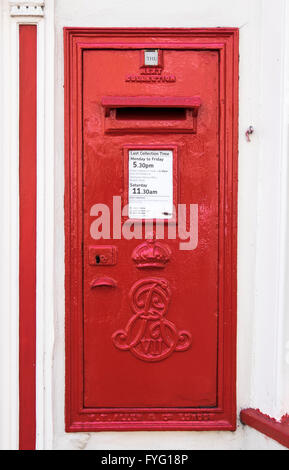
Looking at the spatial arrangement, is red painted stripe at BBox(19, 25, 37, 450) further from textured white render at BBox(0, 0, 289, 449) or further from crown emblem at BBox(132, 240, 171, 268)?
crown emblem at BBox(132, 240, 171, 268)

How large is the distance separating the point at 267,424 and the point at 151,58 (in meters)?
1.81

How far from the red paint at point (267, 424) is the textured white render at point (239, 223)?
0.13ft

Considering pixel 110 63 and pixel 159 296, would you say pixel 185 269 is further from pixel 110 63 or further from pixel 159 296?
pixel 110 63

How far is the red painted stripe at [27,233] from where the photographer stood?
2084 millimetres

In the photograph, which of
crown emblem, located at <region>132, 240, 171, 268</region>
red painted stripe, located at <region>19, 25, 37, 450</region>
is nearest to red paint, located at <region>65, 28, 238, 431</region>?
crown emblem, located at <region>132, 240, 171, 268</region>

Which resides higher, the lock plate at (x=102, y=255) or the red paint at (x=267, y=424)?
the lock plate at (x=102, y=255)

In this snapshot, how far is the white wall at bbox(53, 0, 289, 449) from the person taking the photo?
2070 mm

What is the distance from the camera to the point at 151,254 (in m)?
2.10

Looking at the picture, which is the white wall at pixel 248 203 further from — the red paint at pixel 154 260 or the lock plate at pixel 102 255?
the lock plate at pixel 102 255

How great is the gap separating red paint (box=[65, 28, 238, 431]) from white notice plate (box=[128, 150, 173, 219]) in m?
0.04

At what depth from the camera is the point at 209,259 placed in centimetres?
214

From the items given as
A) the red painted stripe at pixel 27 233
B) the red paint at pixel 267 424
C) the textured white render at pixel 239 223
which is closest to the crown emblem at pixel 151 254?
the textured white render at pixel 239 223

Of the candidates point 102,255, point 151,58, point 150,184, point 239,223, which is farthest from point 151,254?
point 151,58

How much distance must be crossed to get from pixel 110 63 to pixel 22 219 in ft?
2.83
